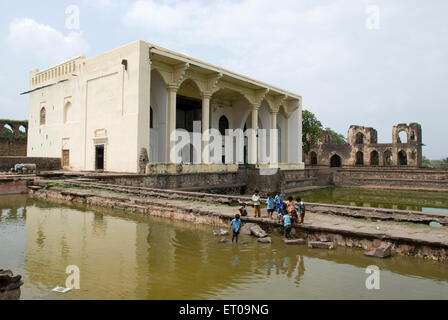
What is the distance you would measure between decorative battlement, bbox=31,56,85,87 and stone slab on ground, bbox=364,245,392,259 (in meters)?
20.6

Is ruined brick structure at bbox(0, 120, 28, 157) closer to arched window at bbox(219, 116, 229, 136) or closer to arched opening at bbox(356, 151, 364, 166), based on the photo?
arched window at bbox(219, 116, 229, 136)

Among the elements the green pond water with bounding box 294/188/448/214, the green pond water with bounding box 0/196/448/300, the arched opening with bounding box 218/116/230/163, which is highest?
the arched opening with bounding box 218/116/230/163

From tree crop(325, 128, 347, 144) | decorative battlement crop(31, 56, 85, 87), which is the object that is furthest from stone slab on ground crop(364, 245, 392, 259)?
tree crop(325, 128, 347, 144)

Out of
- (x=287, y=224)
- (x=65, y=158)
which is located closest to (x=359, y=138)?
(x=65, y=158)

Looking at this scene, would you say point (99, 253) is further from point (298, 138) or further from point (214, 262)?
point (298, 138)

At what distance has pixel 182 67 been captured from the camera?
18.5 metres

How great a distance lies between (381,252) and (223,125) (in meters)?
23.0

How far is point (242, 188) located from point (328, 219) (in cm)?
1336

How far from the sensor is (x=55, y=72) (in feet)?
76.8

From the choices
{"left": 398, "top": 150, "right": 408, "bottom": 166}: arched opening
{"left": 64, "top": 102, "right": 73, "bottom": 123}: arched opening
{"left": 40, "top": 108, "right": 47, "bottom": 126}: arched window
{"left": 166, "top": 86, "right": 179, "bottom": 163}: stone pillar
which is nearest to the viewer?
{"left": 166, "top": 86, "right": 179, "bottom": 163}: stone pillar

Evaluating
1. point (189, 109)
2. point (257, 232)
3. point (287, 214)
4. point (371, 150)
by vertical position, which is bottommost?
point (257, 232)

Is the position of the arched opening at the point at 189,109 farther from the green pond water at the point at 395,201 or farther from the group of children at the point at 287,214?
the group of children at the point at 287,214

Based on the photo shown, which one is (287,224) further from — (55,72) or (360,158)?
(360,158)

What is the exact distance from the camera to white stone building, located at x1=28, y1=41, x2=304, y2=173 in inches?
666
